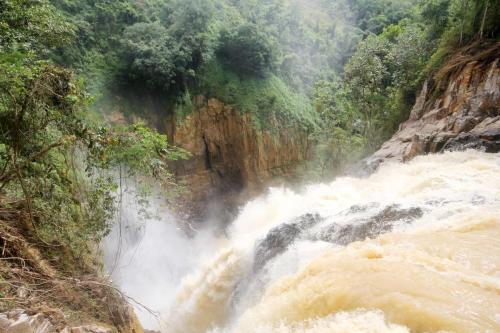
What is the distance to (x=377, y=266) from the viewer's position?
446cm

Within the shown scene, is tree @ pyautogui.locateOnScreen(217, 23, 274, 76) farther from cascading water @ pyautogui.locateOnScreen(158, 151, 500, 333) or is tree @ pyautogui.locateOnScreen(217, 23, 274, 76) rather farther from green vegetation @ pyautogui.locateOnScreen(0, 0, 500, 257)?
cascading water @ pyautogui.locateOnScreen(158, 151, 500, 333)

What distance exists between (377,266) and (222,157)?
1490 cm

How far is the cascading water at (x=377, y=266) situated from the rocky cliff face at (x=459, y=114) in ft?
2.41

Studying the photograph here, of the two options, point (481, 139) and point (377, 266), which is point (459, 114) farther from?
Answer: point (377, 266)

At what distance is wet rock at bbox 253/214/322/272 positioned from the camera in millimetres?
7773

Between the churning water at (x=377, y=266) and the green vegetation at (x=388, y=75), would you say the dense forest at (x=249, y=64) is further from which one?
the churning water at (x=377, y=266)

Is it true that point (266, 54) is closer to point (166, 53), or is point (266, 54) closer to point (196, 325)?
point (166, 53)

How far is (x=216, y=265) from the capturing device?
32.1 feet

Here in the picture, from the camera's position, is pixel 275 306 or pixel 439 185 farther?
pixel 439 185

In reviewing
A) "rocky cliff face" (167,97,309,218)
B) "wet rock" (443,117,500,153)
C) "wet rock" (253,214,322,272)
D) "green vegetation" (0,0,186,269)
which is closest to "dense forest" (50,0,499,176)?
"rocky cliff face" (167,97,309,218)

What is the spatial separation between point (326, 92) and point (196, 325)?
59.7 ft

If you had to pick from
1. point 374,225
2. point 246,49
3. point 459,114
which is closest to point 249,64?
point 246,49

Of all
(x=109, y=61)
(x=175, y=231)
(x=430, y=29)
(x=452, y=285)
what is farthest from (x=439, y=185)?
(x=109, y=61)

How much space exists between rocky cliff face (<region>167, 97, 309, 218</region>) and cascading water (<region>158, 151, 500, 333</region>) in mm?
7386
